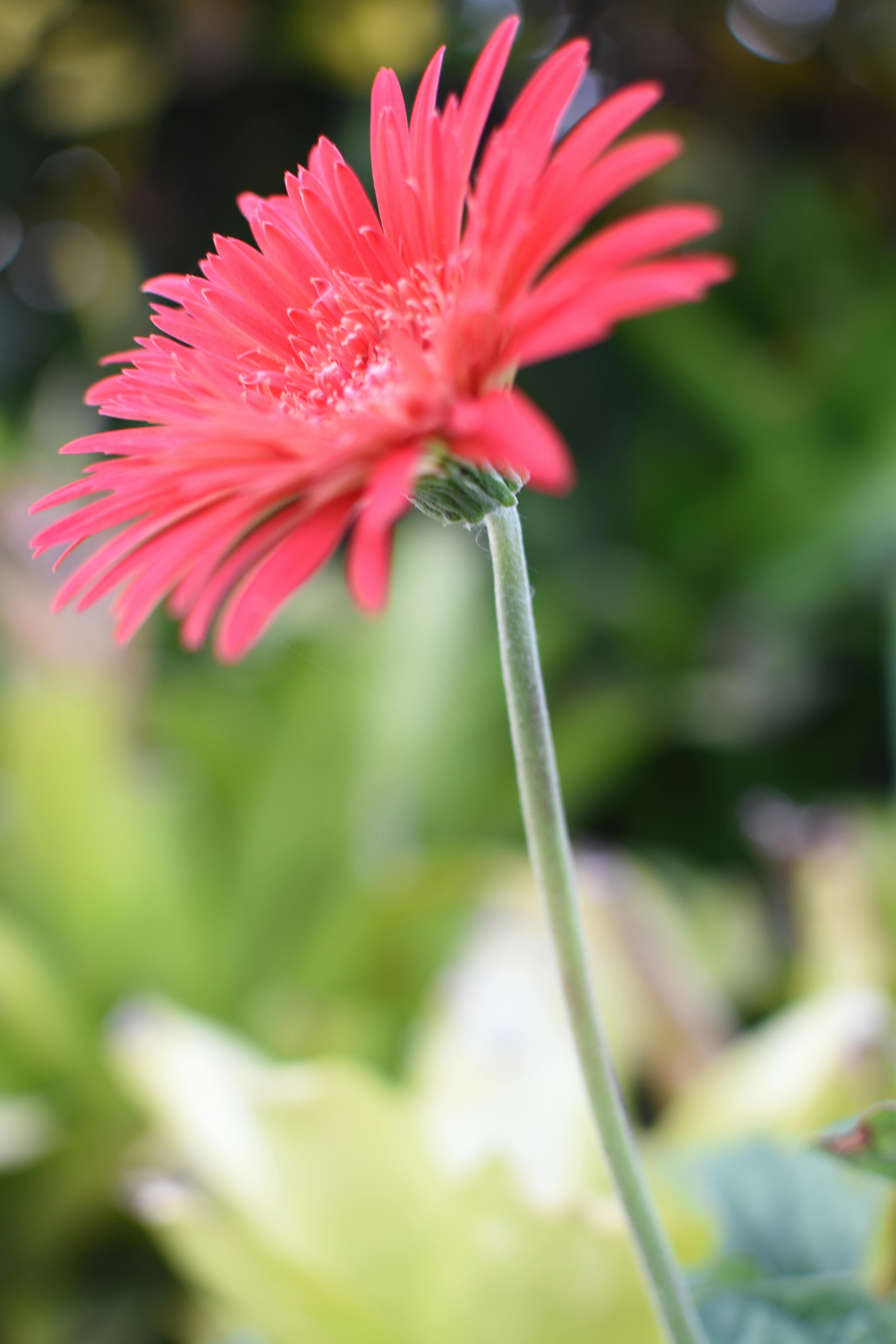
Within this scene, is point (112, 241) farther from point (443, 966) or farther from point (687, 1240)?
point (687, 1240)

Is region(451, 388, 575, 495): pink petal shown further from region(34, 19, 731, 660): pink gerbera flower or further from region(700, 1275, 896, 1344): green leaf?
region(700, 1275, 896, 1344): green leaf

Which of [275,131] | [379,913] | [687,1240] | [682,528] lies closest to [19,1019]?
[379,913]

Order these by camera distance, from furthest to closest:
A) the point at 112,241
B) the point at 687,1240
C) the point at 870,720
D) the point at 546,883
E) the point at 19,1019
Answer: the point at 112,241 < the point at 870,720 < the point at 19,1019 < the point at 687,1240 < the point at 546,883

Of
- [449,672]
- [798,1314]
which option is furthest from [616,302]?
[449,672]

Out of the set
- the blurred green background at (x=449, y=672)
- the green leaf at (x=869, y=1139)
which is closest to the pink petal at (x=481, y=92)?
the green leaf at (x=869, y=1139)

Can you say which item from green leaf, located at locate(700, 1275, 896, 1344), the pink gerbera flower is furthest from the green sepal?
green leaf, located at locate(700, 1275, 896, 1344)

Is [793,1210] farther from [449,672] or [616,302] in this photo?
[449,672]

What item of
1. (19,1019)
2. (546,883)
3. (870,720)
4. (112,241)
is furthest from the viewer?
(112,241)
